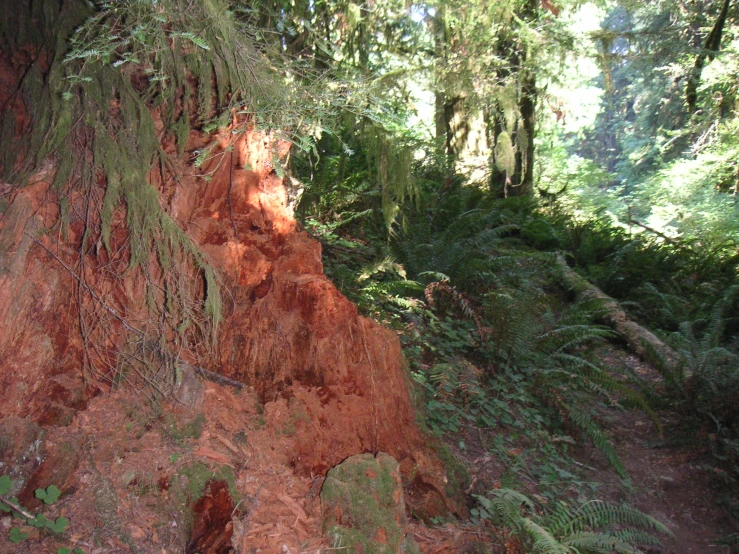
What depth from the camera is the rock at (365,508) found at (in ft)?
7.77

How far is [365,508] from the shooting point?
2.45 meters

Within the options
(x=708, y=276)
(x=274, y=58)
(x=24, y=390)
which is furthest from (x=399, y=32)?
(x=708, y=276)

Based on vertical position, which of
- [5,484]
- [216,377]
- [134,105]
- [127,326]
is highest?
[134,105]

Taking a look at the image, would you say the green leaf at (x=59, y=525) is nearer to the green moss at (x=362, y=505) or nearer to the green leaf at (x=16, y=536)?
the green leaf at (x=16, y=536)

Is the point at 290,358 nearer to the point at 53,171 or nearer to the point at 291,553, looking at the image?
the point at 291,553

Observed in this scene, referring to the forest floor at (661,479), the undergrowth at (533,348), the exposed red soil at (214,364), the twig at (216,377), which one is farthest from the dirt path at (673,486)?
the twig at (216,377)

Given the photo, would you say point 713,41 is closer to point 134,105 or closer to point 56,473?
point 134,105

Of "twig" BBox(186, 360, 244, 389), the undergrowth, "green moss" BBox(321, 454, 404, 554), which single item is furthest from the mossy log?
"twig" BBox(186, 360, 244, 389)

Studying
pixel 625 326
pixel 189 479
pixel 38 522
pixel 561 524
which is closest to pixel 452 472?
pixel 561 524

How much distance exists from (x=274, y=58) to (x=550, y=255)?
6.40 m

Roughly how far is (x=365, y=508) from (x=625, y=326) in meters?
5.78

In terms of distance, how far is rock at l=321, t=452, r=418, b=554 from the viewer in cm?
237

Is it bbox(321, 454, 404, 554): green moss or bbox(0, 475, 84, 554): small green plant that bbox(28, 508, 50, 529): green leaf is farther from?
bbox(321, 454, 404, 554): green moss

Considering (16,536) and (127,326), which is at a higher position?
(127,326)
